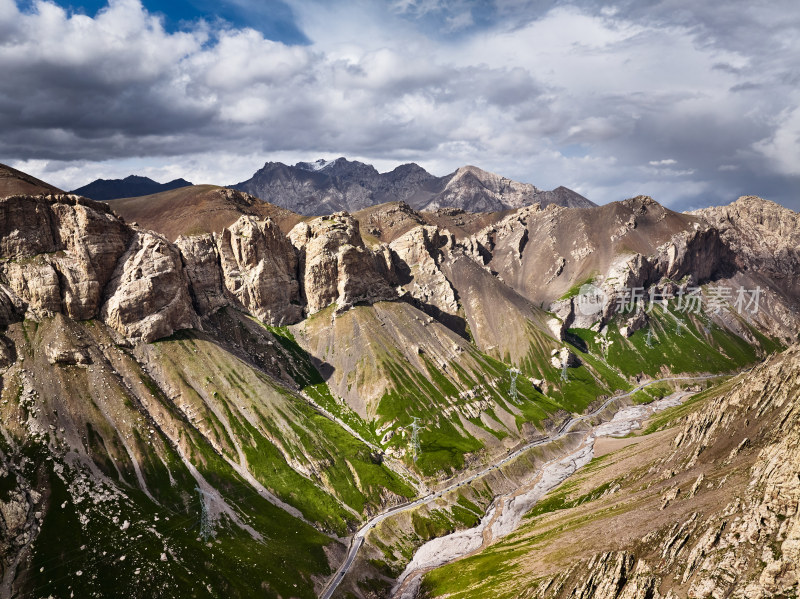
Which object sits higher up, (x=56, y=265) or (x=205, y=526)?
(x=56, y=265)

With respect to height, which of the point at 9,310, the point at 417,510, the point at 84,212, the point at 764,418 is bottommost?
the point at 417,510

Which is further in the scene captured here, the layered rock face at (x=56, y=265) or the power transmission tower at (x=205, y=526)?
the layered rock face at (x=56, y=265)

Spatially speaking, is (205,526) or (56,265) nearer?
(205,526)

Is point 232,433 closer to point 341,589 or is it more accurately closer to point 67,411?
point 67,411

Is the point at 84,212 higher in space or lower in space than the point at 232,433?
higher

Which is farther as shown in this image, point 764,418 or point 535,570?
point 764,418

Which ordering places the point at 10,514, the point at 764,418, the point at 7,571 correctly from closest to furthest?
the point at 7,571 → the point at 10,514 → the point at 764,418

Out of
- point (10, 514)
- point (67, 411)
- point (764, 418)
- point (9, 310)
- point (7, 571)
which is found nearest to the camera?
point (7, 571)

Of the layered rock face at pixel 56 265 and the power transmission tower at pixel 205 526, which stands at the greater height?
the layered rock face at pixel 56 265

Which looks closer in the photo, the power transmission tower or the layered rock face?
the power transmission tower

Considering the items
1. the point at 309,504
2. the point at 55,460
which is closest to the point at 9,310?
the point at 55,460

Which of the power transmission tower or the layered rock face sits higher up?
the layered rock face
